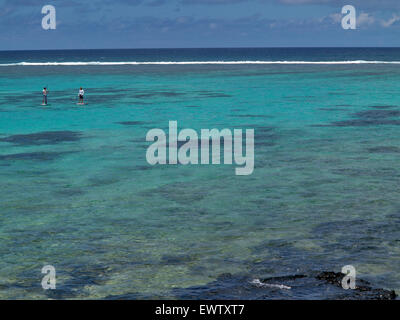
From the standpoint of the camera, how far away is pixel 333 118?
38406mm

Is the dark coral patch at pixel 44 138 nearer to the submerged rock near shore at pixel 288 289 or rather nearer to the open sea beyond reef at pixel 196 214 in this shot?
the open sea beyond reef at pixel 196 214

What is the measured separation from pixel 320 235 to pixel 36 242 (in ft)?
22.2

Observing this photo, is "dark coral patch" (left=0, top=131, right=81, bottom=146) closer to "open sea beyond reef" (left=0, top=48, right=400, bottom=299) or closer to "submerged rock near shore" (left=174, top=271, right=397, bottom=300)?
"open sea beyond reef" (left=0, top=48, right=400, bottom=299)

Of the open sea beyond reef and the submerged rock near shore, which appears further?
the open sea beyond reef

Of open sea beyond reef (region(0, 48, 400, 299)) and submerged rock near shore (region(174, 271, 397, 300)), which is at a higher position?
open sea beyond reef (region(0, 48, 400, 299))

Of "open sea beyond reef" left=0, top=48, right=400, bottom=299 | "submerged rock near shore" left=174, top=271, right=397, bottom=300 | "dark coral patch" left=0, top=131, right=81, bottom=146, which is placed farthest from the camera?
"dark coral patch" left=0, top=131, right=81, bottom=146

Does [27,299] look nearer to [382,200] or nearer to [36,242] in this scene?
[36,242]

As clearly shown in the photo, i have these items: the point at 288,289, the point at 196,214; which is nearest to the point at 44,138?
the point at 196,214

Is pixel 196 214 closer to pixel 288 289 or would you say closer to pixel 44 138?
pixel 288 289

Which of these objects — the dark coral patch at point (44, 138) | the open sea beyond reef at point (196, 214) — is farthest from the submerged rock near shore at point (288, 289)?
the dark coral patch at point (44, 138)

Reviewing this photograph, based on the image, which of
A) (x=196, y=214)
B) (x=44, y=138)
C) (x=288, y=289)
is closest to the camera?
(x=288, y=289)

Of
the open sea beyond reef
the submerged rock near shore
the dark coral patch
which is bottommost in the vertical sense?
the submerged rock near shore

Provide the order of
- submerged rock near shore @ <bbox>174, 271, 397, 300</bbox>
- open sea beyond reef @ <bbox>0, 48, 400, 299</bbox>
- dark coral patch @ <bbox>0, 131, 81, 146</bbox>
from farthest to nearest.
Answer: dark coral patch @ <bbox>0, 131, 81, 146</bbox>
open sea beyond reef @ <bbox>0, 48, 400, 299</bbox>
submerged rock near shore @ <bbox>174, 271, 397, 300</bbox>

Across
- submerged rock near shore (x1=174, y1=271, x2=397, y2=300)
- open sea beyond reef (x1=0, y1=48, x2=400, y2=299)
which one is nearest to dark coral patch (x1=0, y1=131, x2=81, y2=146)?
open sea beyond reef (x1=0, y1=48, x2=400, y2=299)
